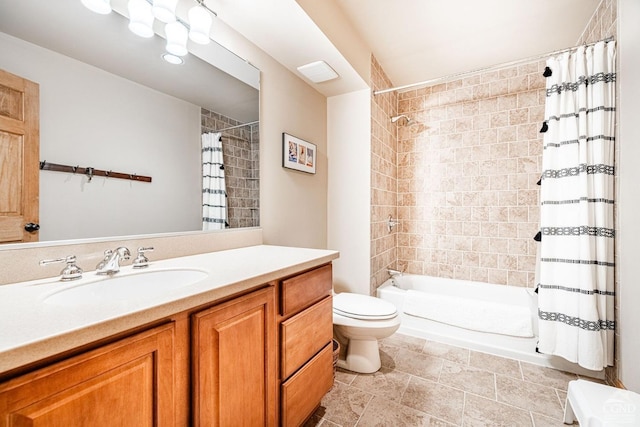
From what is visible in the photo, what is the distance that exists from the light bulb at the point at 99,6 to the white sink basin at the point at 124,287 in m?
1.05

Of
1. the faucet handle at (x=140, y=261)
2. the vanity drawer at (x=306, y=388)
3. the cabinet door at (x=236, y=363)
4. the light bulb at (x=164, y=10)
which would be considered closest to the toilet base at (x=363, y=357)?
the vanity drawer at (x=306, y=388)

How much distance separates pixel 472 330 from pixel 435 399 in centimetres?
81

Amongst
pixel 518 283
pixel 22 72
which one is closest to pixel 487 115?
pixel 518 283

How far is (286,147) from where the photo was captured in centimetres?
199

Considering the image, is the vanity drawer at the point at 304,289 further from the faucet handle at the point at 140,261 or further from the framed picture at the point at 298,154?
the framed picture at the point at 298,154

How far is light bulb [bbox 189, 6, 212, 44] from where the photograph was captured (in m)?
1.30

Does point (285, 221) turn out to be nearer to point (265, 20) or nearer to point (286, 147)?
point (286, 147)

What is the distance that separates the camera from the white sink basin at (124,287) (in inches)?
33.8

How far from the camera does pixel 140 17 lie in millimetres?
1156

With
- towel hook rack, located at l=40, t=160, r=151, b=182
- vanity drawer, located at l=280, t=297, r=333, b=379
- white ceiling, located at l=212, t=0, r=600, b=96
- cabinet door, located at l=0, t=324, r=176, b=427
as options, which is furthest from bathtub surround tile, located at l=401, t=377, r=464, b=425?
white ceiling, located at l=212, t=0, r=600, b=96

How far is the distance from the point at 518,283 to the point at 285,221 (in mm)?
2382

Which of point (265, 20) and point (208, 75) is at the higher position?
point (265, 20)

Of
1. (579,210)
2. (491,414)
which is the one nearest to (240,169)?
(491,414)

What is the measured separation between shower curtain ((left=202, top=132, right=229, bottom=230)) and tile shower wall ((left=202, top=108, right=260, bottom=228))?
36 millimetres
